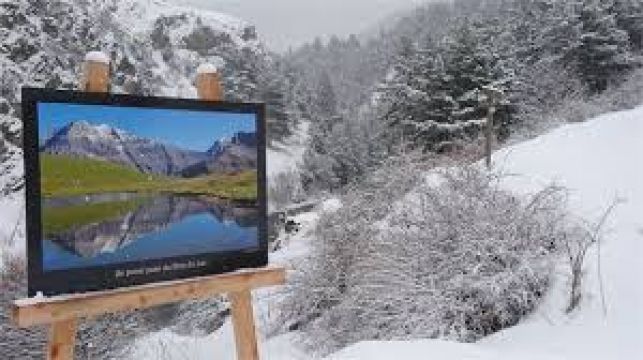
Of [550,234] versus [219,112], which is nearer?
[219,112]

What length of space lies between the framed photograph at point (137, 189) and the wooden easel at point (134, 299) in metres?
0.06

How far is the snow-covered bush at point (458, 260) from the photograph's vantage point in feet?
30.9

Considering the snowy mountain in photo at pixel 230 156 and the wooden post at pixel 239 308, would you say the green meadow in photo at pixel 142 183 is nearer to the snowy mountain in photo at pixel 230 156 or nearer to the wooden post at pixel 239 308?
the snowy mountain in photo at pixel 230 156

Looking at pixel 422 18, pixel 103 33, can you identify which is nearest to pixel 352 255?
pixel 103 33

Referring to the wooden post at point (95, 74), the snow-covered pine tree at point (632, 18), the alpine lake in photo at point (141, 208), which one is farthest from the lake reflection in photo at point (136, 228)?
the snow-covered pine tree at point (632, 18)

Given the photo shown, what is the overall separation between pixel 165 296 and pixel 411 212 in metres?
6.22

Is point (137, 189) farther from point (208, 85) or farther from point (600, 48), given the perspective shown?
point (600, 48)

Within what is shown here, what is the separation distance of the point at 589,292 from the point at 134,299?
5.42 metres

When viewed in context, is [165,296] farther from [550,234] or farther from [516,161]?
[516,161]

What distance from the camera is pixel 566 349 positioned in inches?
302

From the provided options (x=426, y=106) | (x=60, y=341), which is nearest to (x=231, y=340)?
(x=60, y=341)

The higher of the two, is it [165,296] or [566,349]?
[165,296]

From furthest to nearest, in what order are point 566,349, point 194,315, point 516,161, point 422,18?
point 422,18, point 194,315, point 516,161, point 566,349

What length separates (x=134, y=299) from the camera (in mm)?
5059
